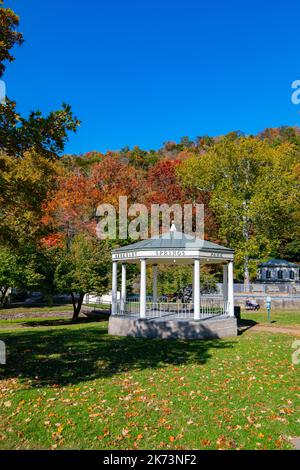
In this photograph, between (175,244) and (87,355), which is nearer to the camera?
(87,355)

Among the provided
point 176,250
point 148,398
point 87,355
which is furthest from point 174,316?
point 148,398

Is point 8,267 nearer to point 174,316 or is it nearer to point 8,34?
point 174,316

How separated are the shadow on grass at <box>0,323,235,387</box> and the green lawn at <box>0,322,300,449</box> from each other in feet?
0.11

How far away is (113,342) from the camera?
50.1 feet

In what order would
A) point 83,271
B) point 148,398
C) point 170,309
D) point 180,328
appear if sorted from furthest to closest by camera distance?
point 83,271
point 170,309
point 180,328
point 148,398

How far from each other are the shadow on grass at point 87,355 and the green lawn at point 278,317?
701cm

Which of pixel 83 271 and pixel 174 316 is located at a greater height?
pixel 83 271

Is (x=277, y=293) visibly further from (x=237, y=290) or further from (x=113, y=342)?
(x=113, y=342)

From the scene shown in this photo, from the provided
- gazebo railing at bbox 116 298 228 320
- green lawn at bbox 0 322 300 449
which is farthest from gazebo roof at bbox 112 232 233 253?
green lawn at bbox 0 322 300 449

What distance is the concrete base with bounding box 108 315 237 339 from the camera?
16.4m

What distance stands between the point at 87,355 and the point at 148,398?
4984 mm

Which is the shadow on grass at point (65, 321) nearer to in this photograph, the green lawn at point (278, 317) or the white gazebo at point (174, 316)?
the white gazebo at point (174, 316)

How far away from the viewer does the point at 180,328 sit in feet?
54.2
